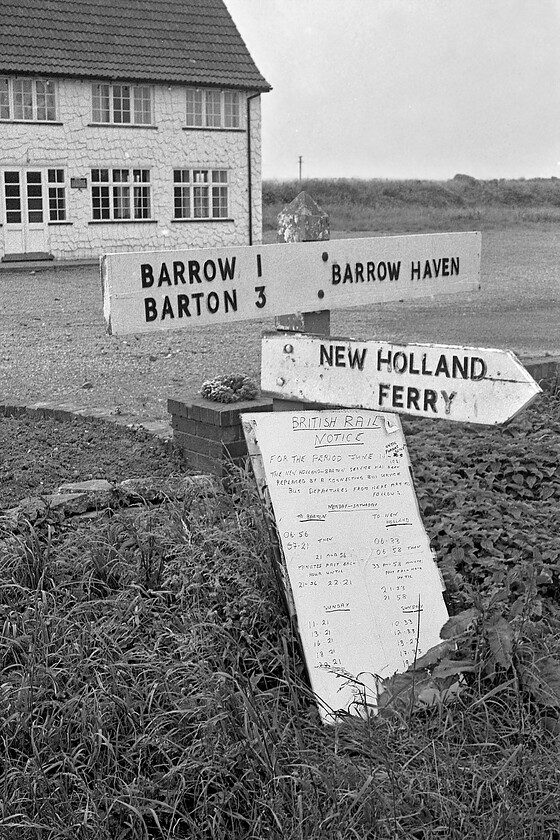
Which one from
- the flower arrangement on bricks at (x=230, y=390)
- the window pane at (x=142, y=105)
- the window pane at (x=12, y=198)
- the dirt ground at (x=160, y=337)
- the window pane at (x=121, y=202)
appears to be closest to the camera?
the flower arrangement on bricks at (x=230, y=390)

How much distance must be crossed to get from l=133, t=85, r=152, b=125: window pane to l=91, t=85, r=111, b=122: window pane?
841 mm

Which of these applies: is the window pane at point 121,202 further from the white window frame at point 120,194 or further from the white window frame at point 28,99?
the white window frame at point 28,99

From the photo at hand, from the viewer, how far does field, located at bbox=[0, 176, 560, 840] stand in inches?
105

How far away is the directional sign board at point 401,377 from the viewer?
3.32 metres

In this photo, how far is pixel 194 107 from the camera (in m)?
30.4

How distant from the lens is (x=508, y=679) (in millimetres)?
3271

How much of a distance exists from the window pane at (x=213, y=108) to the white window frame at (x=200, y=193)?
1345mm

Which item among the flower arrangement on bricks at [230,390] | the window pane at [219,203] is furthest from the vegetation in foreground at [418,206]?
the flower arrangement on bricks at [230,390]

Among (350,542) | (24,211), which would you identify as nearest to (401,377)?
(350,542)

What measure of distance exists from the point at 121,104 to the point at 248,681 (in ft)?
93.6

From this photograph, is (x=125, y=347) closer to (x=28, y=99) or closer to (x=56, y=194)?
(x=56, y=194)

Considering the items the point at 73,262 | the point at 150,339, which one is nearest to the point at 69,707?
the point at 150,339

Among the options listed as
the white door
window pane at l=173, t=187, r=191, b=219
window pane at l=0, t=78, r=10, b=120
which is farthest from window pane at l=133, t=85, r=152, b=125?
window pane at l=0, t=78, r=10, b=120

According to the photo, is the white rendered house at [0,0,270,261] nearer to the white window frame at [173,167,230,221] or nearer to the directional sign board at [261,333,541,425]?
the white window frame at [173,167,230,221]
